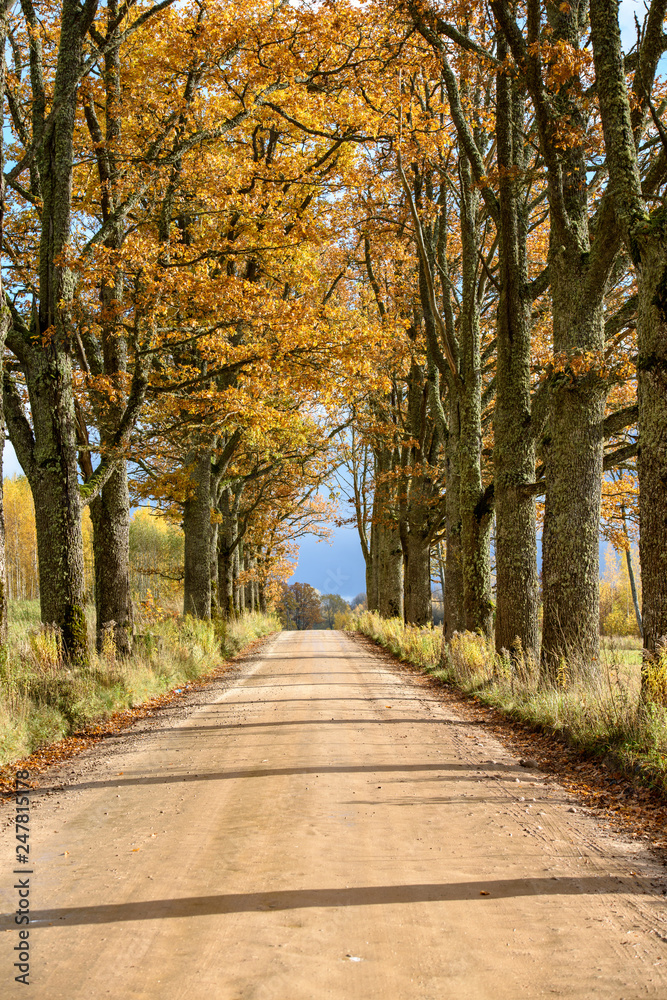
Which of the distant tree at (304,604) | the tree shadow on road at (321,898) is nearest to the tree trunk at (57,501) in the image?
the tree shadow on road at (321,898)

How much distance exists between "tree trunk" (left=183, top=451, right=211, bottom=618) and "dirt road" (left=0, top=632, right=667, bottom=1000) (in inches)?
449

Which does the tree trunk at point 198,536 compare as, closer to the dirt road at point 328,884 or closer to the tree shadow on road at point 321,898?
the dirt road at point 328,884

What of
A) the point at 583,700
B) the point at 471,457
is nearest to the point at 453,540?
the point at 471,457

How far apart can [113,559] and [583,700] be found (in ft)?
28.3

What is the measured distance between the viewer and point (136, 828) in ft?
15.9

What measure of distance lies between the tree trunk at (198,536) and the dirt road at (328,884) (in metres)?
11.4

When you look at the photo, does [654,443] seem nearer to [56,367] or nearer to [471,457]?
[471,457]

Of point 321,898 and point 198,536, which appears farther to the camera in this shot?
point 198,536

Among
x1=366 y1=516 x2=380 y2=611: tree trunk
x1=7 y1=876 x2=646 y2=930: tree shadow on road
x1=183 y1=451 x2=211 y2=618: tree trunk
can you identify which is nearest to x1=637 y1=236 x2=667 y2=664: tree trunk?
x1=7 y1=876 x2=646 y2=930: tree shadow on road

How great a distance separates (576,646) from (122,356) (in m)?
Result: 9.73

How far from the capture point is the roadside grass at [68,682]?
723 cm

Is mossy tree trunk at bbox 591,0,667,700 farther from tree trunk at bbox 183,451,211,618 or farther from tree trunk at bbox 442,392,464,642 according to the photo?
tree trunk at bbox 183,451,211,618

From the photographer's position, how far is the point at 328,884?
149 inches

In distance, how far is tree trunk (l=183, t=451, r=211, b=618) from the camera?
18.2m
